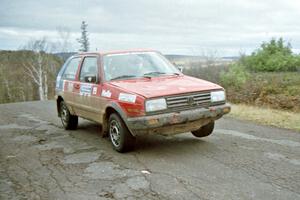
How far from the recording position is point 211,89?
21.0 ft

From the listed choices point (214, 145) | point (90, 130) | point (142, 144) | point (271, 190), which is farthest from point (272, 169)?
point (90, 130)

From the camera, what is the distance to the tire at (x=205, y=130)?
7.10 meters

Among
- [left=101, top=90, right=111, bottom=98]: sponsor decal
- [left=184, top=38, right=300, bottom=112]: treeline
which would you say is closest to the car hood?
[left=101, top=90, right=111, bottom=98]: sponsor decal

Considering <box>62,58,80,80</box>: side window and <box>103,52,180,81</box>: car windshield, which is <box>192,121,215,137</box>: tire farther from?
<box>62,58,80,80</box>: side window

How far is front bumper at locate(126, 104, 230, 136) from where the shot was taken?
5.77m

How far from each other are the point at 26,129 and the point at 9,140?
4.18 feet

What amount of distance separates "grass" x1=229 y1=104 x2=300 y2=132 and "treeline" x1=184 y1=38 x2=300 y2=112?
56 cm

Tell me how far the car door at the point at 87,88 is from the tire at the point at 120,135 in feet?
2.32

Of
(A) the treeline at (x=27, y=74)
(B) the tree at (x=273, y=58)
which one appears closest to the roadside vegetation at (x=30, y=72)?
(A) the treeline at (x=27, y=74)

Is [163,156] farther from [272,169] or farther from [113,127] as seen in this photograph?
[272,169]

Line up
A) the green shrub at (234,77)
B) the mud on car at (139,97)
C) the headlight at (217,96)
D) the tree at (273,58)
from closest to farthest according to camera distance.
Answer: the mud on car at (139,97) < the headlight at (217,96) < the green shrub at (234,77) < the tree at (273,58)

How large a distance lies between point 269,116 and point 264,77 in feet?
15.3

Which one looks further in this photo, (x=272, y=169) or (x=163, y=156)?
(x=163, y=156)

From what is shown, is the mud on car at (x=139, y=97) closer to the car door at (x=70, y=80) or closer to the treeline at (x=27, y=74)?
the car door at (x=70, y=80)
